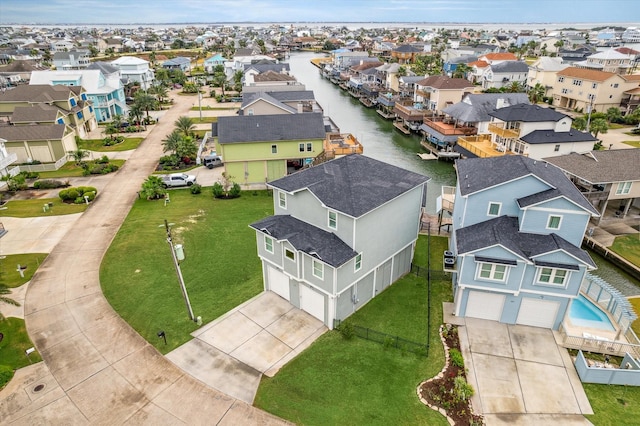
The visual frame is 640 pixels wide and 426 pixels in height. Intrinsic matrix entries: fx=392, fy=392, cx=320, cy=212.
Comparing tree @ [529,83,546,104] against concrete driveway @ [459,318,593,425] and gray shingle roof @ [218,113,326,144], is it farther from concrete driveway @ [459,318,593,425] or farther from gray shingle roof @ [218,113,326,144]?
concrete driveway @ [459,318,593,425]

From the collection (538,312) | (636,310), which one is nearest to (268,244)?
(538,312)

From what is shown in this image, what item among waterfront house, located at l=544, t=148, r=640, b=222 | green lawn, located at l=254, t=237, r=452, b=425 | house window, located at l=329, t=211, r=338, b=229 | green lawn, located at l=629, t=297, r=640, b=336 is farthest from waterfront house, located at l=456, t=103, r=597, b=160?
house window, located at l=329, t=211, r=338, b=229

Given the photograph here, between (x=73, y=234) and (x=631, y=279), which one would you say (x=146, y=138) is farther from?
(x=631, y=279)

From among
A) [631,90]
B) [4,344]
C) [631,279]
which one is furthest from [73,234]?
[631,90]

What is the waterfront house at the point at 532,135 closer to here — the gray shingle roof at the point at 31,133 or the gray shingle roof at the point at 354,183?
the gray shingle roof at the point at 354,183

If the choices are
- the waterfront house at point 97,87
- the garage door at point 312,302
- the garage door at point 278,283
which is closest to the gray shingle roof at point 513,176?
the garage door at point 312,302

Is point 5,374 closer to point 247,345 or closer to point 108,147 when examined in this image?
point 247,345
